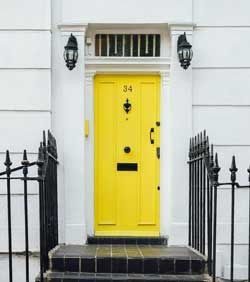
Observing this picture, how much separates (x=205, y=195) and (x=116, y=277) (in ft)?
4.20

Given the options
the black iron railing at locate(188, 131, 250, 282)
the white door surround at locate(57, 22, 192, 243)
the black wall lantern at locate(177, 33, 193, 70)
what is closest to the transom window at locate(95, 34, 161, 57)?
the white door surround at locate(57, 22, 192, 243)

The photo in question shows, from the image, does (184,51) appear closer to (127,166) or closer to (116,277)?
(127,166)

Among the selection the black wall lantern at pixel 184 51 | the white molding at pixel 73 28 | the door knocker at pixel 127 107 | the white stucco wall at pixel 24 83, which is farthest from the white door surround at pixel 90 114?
the door knocker at pixel 127 107

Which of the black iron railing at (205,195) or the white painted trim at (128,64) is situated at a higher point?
the white painted trim at (128,64)

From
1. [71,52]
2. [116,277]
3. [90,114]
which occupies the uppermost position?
[71,52]

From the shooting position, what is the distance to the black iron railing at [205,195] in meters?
4.50

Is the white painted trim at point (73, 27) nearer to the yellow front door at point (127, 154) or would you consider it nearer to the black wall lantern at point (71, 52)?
the black wall lantern at point (71, 52)

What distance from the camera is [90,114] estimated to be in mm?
5977

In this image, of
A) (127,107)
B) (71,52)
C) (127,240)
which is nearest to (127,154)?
(127,107)

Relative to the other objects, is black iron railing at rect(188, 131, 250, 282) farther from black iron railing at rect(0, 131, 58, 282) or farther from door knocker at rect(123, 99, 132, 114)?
black iron railing at rect(0, 131, 58, 282)

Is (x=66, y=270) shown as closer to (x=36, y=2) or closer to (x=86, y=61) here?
(x=86, y=61)

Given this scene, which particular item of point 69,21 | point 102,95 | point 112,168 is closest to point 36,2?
point 69,21

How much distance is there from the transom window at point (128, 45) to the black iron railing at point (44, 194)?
1.34 m

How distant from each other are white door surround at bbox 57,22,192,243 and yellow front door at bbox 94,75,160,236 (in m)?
0.09
